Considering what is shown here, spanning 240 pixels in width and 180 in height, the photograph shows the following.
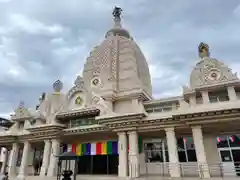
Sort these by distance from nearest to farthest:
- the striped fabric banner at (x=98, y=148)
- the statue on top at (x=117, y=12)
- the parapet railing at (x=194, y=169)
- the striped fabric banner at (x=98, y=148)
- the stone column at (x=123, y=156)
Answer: the parapet railing at (x=194, y=169), the stone column at (x=123, y=156), the striped fabric banner at (x=98, y=148), the striped fabric banner at (x=98, y=148), the statue on top at (x=117, y=12)

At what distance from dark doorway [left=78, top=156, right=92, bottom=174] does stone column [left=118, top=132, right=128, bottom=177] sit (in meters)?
5.55

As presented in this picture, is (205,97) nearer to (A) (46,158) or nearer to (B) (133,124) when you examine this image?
(B) (133,124)

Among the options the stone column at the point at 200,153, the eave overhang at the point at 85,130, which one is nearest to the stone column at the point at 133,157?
the eave overhang at the point at 85,130

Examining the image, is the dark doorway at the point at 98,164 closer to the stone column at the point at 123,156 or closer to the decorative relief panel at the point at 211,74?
the stone column at the point at 123,156

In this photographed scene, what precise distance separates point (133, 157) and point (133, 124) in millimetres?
2625

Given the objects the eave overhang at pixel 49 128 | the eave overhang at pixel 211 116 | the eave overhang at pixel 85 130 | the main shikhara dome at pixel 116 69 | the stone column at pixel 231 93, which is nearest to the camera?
the eave overhang at pixel 211 116

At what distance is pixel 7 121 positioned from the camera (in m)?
34.1

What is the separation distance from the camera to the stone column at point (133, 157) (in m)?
14.9

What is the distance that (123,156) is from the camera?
52.7ft

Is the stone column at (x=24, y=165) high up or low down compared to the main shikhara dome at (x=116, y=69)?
down

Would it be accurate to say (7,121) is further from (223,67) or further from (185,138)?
(223,67)

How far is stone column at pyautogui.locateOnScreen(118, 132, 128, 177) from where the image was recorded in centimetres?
1548

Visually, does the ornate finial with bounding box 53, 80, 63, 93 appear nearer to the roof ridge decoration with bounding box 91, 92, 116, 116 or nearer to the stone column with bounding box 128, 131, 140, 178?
the roof ridge decoration with bounding box 91, 92, 116, 116

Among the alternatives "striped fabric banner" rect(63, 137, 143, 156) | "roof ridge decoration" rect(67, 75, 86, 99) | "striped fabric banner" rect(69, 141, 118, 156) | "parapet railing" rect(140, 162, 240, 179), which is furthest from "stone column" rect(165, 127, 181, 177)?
"roof ridge decoration" rect(67, 75, 86, 99)
